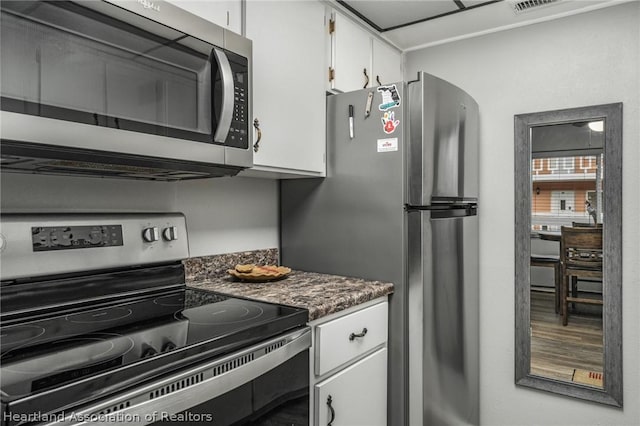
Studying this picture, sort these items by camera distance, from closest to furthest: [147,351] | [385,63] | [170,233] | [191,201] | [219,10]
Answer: [147,351]
[219,10]
[170,233]
[191,201]
[385,63]

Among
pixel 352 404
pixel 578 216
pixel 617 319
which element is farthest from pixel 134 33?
pixel 617 319

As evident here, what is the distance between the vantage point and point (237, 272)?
1737 mm

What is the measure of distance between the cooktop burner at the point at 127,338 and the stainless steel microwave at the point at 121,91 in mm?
432

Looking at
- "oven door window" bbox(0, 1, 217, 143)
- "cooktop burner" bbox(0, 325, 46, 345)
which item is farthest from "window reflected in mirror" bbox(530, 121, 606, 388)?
"cooktop burner" bbox(0, 325, 46, 345)

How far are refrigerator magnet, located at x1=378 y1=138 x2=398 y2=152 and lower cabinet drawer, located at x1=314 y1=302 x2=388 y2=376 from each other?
67 cm

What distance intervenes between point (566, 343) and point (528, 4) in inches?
70.2

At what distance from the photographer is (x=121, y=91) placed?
3.58 feet

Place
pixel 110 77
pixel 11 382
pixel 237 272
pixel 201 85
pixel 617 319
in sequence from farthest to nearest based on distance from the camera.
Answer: pixel 617 319, pixel 237 272, pixel 201 85, pixel 110 77, pixel 11 382

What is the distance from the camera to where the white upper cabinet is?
204 centimetres

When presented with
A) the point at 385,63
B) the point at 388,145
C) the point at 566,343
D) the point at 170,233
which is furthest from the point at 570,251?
the point at 170,233

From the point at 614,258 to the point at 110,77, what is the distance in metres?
2.32

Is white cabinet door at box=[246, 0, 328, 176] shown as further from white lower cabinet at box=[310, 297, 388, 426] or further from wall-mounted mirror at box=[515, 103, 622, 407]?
wall-mounted mirror at box=[515, 103, 622, 407]

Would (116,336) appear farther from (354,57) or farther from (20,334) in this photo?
(354,57)

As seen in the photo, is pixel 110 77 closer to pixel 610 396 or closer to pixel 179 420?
pixel 179 420
